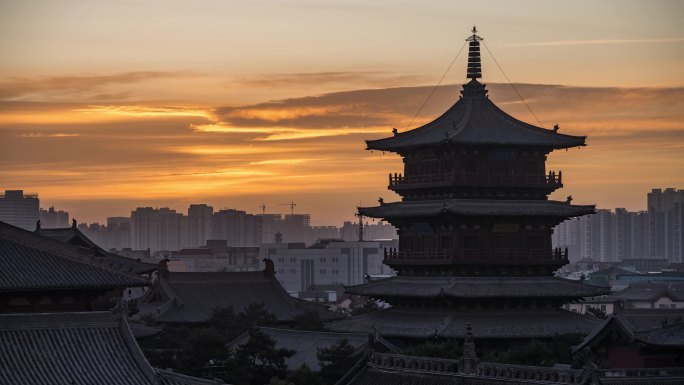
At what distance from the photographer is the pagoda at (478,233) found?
6812 cm

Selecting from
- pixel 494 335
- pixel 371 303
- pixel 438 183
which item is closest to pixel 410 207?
pixel 438 183

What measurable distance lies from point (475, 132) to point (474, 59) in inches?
206

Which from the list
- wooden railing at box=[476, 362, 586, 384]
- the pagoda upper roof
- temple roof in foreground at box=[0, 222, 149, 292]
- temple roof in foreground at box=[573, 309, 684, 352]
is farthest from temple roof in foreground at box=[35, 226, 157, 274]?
wooden railing at box=[476, 362, 586, 384]

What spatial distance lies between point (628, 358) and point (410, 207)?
69.4 ft

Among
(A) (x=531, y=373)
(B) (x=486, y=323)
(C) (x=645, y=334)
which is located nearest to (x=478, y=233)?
(B) (x=486, y=323)

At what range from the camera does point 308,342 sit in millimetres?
69938

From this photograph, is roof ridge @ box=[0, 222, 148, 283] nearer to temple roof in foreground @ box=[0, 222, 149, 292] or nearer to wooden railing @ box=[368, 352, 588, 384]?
temple roof in foreground @ box=[0, 222, 149, 292]

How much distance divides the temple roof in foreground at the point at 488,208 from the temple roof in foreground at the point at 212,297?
2027cm

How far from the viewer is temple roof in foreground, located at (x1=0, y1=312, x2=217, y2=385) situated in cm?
4544

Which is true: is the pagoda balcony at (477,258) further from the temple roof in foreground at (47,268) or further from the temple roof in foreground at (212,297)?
the temple roof in foreground at (47,268)

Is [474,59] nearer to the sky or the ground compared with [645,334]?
nearer to the sky

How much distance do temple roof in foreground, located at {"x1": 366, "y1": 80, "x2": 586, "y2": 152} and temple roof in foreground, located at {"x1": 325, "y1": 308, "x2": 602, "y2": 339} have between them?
8.49 m

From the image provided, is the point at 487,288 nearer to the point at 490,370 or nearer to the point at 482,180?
the point at 482,180

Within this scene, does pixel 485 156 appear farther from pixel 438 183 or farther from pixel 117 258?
pixel 117 258
